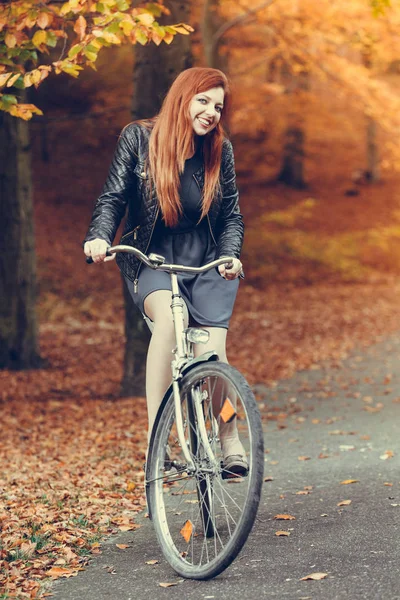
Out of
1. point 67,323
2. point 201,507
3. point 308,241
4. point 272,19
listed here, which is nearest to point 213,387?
point 201,507

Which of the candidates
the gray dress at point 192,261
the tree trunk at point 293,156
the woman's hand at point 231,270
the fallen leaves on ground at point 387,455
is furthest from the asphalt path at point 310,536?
the tree trunk at point 293,156

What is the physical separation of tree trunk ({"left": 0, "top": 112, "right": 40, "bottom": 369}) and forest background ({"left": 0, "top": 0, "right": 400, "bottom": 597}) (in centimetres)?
33

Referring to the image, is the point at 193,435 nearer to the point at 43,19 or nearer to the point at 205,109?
the point at 205,109

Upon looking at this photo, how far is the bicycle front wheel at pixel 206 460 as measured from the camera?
3.48m

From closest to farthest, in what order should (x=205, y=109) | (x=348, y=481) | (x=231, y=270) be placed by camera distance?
(x=231, y=270)
(x=205, y=109)
(x=348, y=481)

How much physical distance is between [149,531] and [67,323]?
12316mm

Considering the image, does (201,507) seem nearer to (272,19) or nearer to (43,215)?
(272,19)

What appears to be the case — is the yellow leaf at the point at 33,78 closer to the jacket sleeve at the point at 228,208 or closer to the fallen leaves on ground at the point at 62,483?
the jacket sleeve at the point at 228,208

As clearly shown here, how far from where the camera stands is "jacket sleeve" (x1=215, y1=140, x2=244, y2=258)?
4.27 meters

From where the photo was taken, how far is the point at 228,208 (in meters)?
4.34

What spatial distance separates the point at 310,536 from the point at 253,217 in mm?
22886

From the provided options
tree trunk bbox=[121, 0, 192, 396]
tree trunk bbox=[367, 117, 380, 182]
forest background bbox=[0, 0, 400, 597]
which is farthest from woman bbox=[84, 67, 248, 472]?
tree trunk bbox=[367, 117, 380, 182]

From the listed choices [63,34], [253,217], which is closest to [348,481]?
[63,34]

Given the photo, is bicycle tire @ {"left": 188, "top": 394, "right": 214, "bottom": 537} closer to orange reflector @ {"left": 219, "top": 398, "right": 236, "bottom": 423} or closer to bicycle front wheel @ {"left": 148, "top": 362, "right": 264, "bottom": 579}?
bicycle front wheel @ {"left": 148, "top": 362, "right": 264, "bottom": 579}
